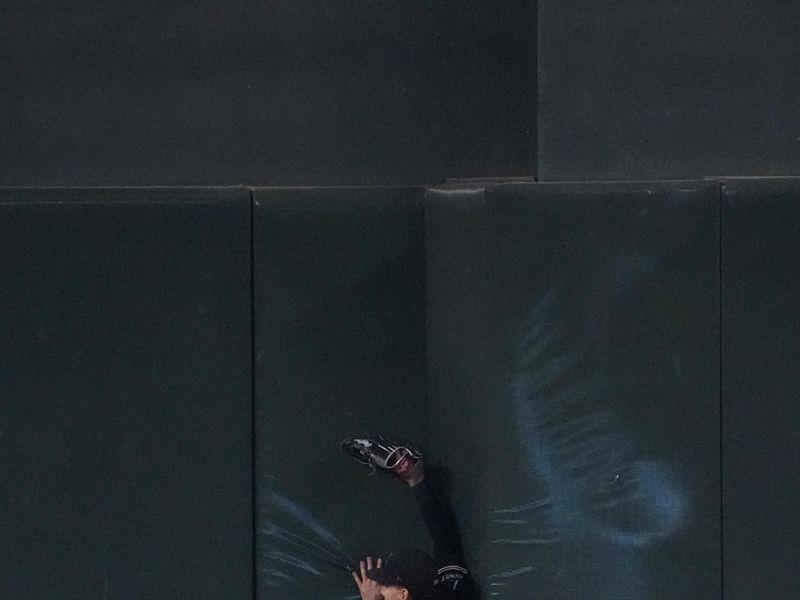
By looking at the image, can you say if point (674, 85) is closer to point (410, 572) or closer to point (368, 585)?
point (410, 572)

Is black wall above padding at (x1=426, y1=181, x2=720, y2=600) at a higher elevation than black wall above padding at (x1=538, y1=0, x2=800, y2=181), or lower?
lower

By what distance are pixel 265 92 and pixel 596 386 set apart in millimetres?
1840

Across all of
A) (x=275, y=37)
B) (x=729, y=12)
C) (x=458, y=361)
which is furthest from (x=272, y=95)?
(x=729, y=12)

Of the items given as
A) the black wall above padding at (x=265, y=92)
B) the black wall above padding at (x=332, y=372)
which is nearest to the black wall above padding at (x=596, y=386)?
the black wall above padding at (x=332, y=372)

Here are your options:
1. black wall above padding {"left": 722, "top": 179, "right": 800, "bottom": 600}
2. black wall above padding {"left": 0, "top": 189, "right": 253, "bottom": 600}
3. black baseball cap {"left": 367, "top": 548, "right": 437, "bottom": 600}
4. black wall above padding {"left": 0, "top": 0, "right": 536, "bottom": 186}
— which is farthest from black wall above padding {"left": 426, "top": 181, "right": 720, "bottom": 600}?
black wall above padding {"left": 0, "top": 189, "right": 253, "bottom": 600}

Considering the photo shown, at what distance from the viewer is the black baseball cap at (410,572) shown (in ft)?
17.0

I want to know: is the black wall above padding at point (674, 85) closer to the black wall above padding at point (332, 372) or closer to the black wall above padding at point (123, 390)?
the black wall above padding at point (332, 372)

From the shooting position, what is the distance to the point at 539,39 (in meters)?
5.54

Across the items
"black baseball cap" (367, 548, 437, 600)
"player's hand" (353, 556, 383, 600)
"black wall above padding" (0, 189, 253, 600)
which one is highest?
"black wall above padding" (0, 189, 253, 600)

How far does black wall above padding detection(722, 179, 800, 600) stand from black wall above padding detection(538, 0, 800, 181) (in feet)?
0.96

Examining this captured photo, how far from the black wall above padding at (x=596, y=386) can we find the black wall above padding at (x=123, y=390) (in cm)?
99

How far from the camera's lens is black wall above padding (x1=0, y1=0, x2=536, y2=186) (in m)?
5.82

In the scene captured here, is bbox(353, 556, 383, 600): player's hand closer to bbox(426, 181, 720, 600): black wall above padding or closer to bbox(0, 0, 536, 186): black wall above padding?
bbox(426, 181, 720, 600): black wall above padding

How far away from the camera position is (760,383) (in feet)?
17.4
